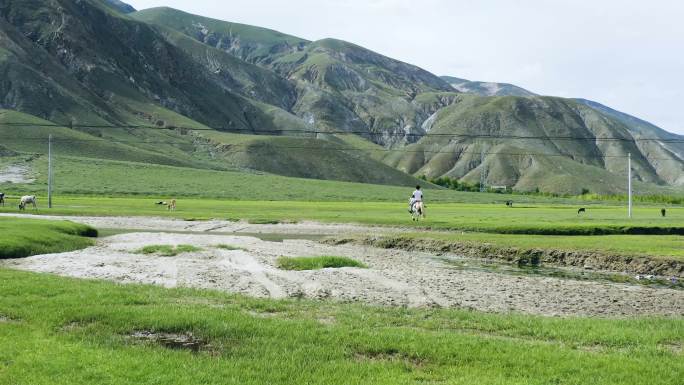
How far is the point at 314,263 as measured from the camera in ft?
96.8

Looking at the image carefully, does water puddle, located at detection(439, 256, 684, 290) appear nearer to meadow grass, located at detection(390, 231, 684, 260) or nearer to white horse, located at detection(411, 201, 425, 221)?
meadow grass, located at detection(390, 231, 684, 260)

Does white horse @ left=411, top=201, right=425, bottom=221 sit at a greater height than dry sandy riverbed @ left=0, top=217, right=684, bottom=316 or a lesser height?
greater

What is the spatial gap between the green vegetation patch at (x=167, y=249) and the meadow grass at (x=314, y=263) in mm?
6185

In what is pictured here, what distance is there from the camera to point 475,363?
12.2 meters

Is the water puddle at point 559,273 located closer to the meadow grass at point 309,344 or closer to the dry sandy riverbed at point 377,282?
the dry sandy riverbed at point 377,282

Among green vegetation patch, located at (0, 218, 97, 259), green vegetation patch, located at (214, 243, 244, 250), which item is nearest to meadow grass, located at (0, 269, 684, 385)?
green vegetation patch, located at (0, 218, 97, 259)

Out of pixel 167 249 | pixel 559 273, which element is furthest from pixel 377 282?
pixel 167 249

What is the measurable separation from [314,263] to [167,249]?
921 cm

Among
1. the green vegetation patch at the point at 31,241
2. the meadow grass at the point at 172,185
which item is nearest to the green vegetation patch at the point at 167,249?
the green vegetation patch at the point at 31,241

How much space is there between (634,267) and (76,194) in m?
116

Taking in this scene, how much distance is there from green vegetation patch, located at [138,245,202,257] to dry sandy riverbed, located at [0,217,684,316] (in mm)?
658

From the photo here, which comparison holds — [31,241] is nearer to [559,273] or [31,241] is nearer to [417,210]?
[559,273]

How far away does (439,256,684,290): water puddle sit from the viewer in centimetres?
2827

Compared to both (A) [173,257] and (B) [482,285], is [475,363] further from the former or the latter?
(A) [173,257]
